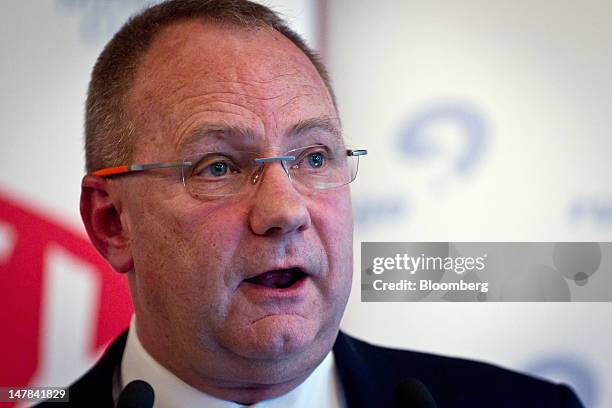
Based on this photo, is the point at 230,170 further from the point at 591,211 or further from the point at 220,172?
the point at 591,211

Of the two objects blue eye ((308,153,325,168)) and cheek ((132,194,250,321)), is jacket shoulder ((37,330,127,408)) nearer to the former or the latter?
cheek ((132,194,250,321))

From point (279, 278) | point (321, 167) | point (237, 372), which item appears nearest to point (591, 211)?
point (321, 167)

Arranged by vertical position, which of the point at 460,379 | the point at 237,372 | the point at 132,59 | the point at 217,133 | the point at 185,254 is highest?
the point at 132,59

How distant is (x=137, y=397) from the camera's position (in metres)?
1.21

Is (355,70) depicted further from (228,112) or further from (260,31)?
(228,112)

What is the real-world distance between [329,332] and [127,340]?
1.83ft

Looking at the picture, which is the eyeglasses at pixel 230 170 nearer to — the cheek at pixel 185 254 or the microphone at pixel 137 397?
the cheek at pixel 185 254

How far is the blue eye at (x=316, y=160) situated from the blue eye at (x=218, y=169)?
0.63ft

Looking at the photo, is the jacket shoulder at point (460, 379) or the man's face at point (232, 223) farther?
the jacket shoulder at point (460, 379)

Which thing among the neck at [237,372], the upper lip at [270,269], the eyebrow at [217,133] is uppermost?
the eyebrow at [217,133]

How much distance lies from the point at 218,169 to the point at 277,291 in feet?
0.97

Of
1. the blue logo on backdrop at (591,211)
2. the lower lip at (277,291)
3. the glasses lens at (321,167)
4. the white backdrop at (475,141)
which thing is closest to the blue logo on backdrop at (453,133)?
the white backdrop at (475,141)

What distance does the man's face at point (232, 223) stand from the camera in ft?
4.62

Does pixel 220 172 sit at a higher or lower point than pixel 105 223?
higher
